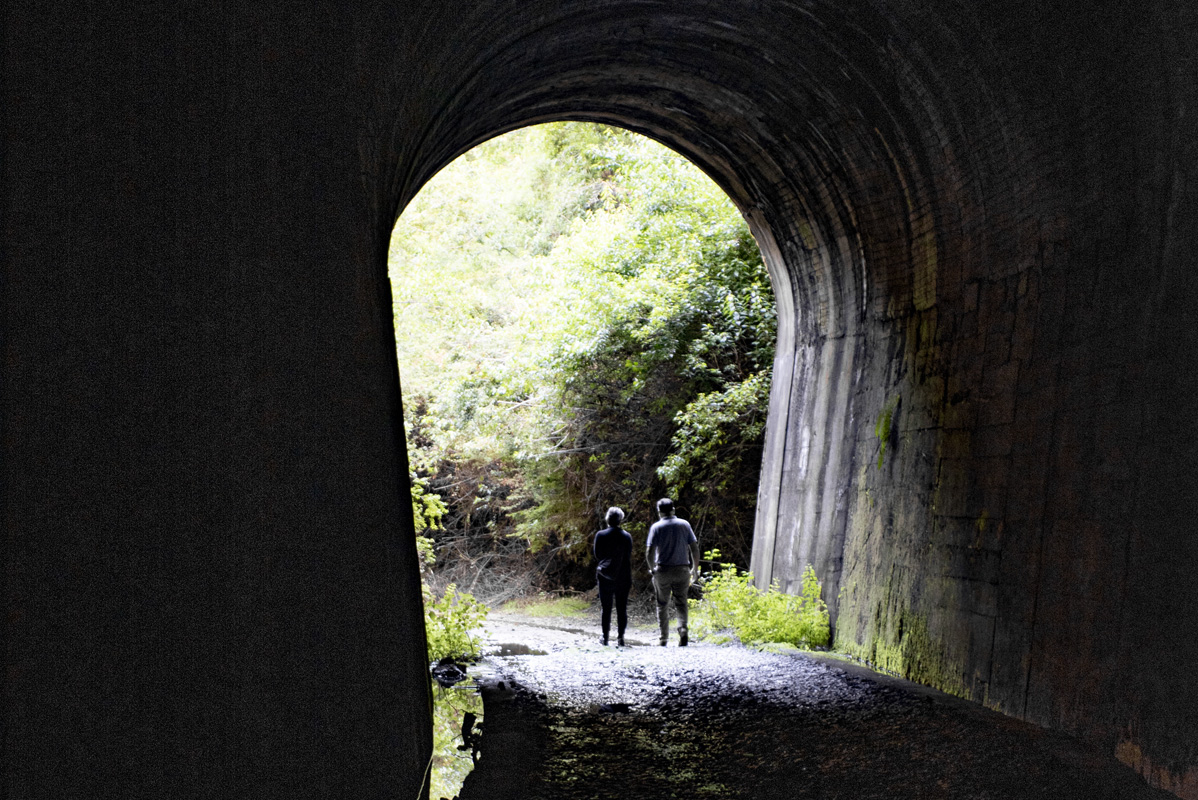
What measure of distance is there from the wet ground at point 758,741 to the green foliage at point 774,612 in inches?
43.5

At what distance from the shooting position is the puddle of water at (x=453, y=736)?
462 cm

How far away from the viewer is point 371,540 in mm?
3693

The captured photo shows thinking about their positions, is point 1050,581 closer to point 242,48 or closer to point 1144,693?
point 1144,693

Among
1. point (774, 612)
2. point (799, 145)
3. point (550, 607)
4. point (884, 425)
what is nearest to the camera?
point (884, 425)

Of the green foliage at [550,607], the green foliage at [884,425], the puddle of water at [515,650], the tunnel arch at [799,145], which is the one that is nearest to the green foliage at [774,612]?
the tunnel arch at [799,145]

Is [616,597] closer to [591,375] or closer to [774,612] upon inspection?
[774,612]

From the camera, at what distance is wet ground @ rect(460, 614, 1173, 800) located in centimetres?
Answer: 459

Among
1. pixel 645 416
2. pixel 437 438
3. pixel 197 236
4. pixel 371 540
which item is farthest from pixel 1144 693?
pixel 437 438

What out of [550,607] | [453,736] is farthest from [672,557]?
[550,607]

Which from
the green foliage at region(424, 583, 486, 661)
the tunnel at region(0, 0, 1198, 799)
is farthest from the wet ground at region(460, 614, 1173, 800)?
the green foliage at region(424, 583, 486, 661)

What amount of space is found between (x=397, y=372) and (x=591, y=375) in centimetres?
1268

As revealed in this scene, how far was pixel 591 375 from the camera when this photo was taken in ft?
57.4

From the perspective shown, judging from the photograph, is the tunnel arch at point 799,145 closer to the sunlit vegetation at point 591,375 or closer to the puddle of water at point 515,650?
the puddle of water at point 515,650

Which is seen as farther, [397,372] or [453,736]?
[453,736]
